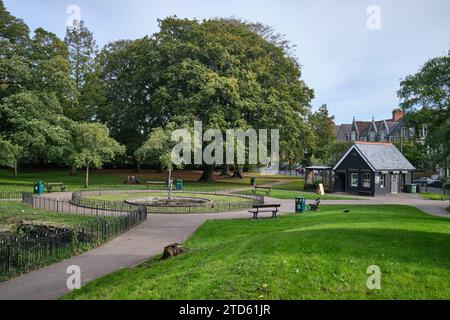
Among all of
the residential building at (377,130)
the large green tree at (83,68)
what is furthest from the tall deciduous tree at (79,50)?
the residential building at (377,130)

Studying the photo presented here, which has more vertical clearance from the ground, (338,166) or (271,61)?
(271,61)

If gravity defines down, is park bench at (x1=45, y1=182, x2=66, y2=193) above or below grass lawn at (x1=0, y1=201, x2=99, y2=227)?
above

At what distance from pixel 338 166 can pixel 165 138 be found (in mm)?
23339

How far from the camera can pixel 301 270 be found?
29.5ft

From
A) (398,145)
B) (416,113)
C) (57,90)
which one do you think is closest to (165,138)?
(57,90)

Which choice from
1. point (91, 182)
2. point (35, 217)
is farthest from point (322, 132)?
point (35, 217)

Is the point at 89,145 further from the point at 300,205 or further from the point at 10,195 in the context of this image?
the point at 300,205

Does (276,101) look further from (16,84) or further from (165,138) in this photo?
(16,84)

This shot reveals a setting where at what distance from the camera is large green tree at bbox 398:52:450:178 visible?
29234mm

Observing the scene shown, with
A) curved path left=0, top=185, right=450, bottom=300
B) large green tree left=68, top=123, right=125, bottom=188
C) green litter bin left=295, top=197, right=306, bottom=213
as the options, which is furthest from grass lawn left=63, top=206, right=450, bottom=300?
large green tree left=68, top=123, right=125, bottom=188

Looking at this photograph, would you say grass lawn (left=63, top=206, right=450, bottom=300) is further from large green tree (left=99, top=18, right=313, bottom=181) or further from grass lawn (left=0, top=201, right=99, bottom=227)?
large green tree (left=99, top=18, right=313, bottom=181)

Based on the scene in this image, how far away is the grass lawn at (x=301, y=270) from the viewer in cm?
808

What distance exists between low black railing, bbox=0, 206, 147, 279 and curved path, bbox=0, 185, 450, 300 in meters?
0.42

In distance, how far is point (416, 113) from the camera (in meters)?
32.3
